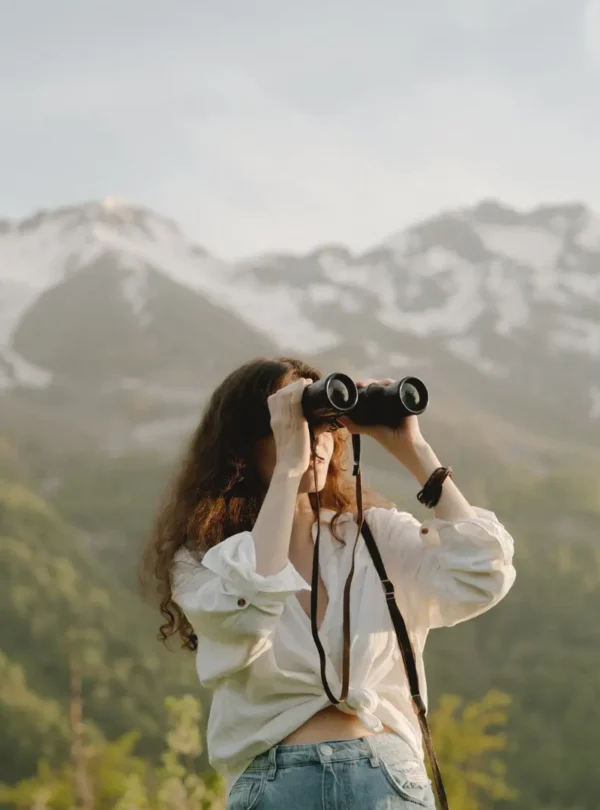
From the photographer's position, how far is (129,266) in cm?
1031

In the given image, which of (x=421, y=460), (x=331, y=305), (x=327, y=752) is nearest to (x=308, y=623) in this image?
(x=327, y=752)

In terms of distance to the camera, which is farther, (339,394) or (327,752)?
(339,394)

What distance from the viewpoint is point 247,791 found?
1000mm

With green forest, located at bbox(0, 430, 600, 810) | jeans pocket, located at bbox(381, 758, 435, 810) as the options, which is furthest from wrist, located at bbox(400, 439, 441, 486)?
green forest, located at bbox(0, 430, 600, 810)

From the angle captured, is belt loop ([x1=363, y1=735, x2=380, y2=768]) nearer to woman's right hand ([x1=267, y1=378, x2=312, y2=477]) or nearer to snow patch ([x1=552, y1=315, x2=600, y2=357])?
woman's right hand ([x1=267, y1=378, x2=312, y2=477])

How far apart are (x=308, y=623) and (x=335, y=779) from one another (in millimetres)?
178

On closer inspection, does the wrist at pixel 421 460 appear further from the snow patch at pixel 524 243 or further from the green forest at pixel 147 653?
the snow patch at pixel 524 243

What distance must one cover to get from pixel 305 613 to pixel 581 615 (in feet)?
21.2

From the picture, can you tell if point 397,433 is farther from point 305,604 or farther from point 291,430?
point 305,604

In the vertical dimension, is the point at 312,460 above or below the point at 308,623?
above

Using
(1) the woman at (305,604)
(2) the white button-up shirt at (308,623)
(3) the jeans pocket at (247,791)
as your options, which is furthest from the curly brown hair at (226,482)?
(3) the jeans pocket at (247,791)

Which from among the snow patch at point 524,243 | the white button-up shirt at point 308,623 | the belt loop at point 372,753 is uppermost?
the snow patch at point 524,243

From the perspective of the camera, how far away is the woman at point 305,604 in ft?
3.23

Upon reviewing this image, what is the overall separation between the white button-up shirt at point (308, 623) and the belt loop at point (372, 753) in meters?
0.02
